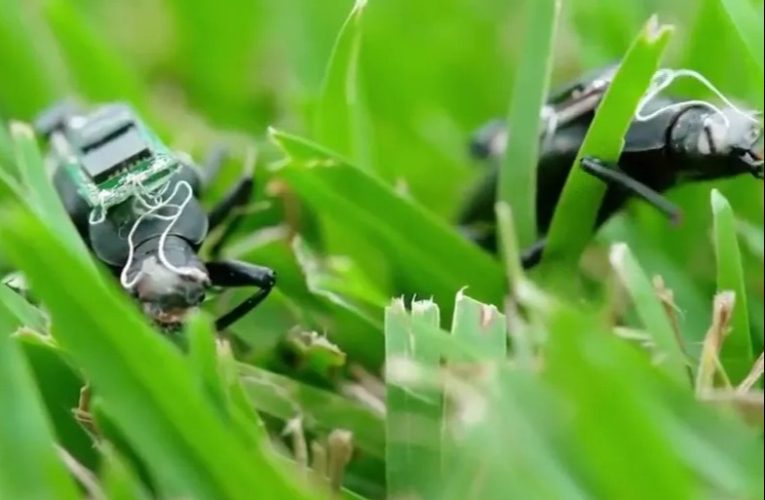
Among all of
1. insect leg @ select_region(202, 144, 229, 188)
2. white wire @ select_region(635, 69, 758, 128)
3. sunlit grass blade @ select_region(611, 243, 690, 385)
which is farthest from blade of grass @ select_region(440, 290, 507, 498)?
insect leg @ select_region(202, 144, 229, 188)

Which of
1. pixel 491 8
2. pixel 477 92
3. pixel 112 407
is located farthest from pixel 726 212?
pixel 491 8

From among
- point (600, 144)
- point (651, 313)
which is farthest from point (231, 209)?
point (651, 313)

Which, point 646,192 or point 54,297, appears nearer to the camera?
point 54,297

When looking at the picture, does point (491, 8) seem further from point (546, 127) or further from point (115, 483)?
point (115, 483)

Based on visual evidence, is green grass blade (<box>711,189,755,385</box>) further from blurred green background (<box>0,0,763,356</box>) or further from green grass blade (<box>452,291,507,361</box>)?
green grass blade (<box>452,291,507,361</box>)

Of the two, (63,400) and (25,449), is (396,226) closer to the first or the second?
(63,400)
